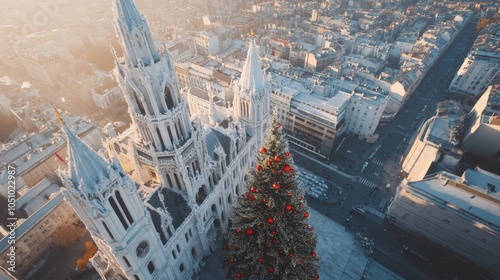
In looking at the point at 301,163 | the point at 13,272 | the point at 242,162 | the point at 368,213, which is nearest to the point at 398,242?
the point at 368,213

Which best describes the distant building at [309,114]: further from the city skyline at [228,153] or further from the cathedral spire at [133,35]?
the cathedral spire at [133,35]

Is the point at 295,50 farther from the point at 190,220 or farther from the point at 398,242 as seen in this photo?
the point at 190,220

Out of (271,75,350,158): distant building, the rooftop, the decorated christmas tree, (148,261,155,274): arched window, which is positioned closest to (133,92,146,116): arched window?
the decorated christmas tree

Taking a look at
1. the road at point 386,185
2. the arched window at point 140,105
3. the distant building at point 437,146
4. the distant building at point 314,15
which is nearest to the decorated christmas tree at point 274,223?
the arched window at point 140,105

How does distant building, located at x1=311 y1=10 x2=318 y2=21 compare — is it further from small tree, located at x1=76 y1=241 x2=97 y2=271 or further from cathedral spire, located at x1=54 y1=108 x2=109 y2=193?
cathedral spire, located at x1=54 y1=108 x2=109 y2=193

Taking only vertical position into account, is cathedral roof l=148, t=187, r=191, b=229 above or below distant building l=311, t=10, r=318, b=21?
below

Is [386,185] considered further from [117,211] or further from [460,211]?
[117,211]
